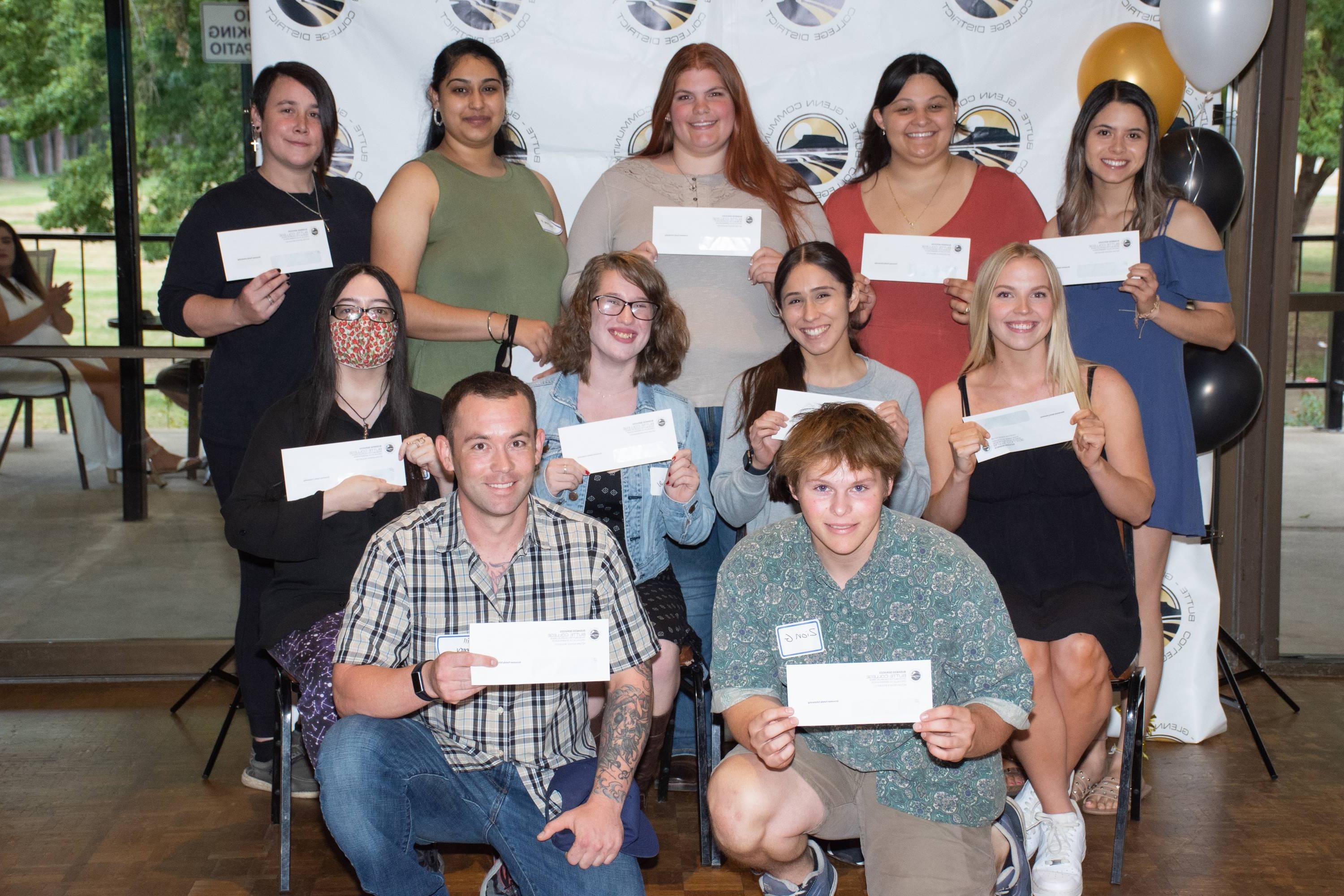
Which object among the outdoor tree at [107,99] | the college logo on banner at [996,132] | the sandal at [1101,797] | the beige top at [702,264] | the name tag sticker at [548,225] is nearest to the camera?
the sandal at [1101,797]

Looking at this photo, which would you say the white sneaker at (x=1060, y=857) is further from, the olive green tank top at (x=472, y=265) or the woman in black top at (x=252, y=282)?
the woman in black top at (x=252, y=282)

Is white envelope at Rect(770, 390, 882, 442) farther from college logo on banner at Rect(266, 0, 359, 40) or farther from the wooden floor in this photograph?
college logo on banner at Rect(266, 0, 359, 40)

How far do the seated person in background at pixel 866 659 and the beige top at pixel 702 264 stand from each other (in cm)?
100

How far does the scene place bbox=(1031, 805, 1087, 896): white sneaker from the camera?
2863 millimetres

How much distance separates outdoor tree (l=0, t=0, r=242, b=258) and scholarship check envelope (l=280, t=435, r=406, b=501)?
2094 millimetres

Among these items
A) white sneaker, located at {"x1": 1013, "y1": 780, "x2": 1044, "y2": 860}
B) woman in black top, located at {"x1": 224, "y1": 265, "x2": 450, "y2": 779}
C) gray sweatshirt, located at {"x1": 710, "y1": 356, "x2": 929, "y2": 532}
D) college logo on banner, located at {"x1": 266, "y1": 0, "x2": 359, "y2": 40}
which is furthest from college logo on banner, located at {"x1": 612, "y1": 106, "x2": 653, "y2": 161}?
white sneaker, located at {"x1": 1013, "y1": 780, "x2": 1044, "y2": 860}

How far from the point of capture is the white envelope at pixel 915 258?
3.61m

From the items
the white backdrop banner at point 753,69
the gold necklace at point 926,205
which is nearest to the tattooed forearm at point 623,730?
the gold necklace at point 926,205

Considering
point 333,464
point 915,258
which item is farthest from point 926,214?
point 333,464

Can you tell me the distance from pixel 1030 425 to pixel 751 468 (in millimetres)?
773

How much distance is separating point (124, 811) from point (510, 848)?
1657 mm

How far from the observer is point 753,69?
429cm

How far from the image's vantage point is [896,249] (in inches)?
143

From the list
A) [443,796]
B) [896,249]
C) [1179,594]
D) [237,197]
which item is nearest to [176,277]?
[237,197]
